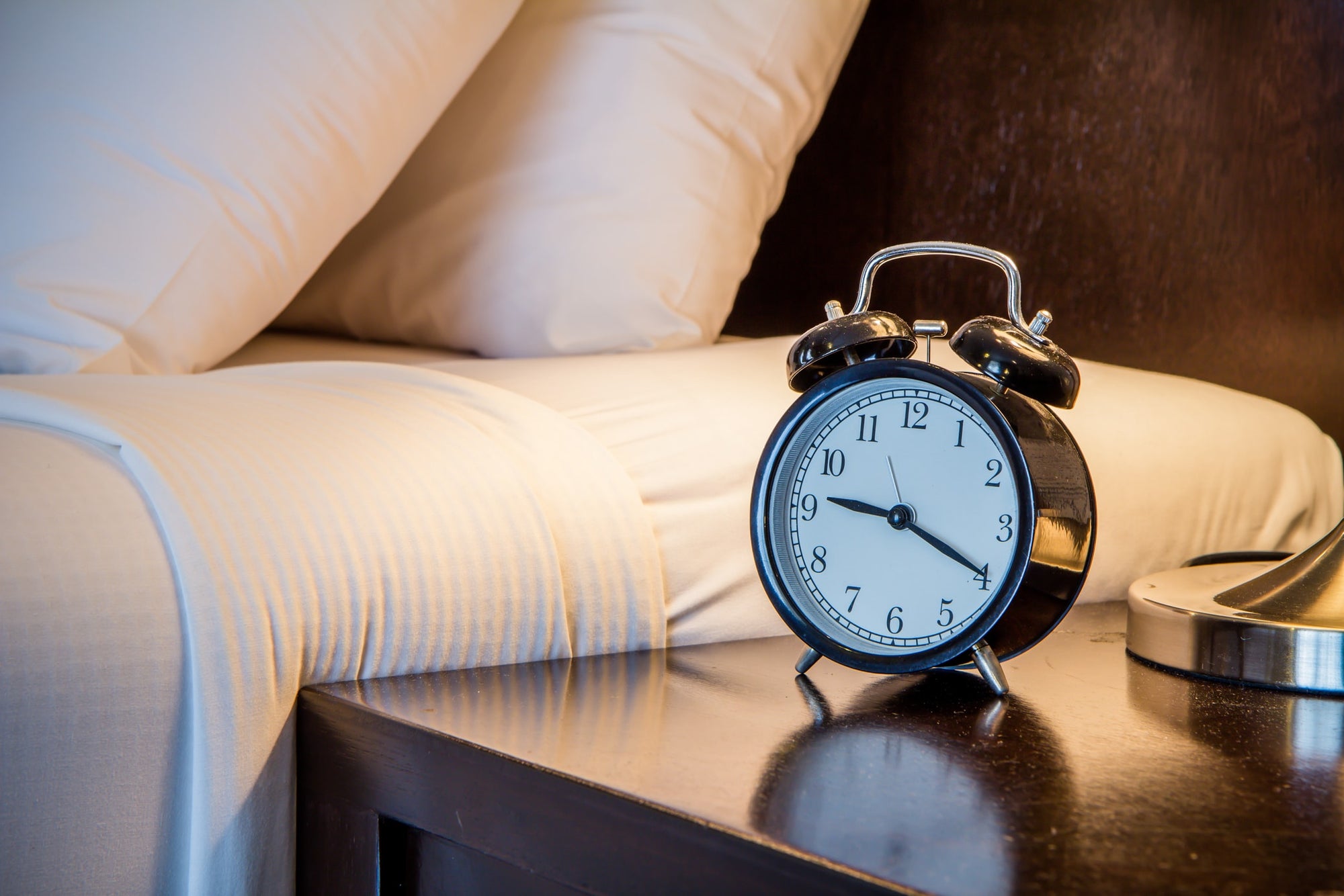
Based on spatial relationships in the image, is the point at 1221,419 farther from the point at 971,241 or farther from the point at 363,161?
Answer: the point at 363,161

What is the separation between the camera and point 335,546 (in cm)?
70

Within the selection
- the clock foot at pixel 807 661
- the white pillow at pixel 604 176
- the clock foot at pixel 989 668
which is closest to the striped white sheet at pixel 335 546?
the clock foot at pixel 807 661

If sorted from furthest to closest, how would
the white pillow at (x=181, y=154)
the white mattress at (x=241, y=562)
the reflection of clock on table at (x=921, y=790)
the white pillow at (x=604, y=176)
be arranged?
the white pillow at (x=604, y=176) → the white pillow at (x=181, y=154) → the white mattress at (x=241, y=562) → the reflection of clock on table at (x=921, y=790)

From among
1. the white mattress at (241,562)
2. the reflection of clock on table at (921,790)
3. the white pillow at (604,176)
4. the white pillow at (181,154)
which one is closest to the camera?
the reflection of clock on table at (921,790)

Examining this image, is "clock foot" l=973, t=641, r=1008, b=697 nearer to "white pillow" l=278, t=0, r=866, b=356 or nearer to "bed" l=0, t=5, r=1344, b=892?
"bed" l=0, t=5, r=1344, b=892

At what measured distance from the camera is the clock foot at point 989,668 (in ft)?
2.18

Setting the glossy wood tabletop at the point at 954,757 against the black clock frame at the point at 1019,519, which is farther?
the black clock frame at the point at 1019,519

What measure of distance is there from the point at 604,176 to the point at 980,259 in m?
0.59

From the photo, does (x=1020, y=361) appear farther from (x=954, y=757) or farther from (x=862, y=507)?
(x=954, y=757)

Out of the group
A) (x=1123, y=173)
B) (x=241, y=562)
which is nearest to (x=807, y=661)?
(x=241, y=562)

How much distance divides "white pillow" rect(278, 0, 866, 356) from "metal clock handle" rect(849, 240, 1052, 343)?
0.48m

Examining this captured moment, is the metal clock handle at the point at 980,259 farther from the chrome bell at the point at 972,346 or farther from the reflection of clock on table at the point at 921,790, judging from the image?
the reflection of clock on table at the point at 921,790

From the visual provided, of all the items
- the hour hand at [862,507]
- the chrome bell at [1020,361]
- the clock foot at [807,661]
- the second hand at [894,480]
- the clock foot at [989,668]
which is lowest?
the clock foot at [807,661]

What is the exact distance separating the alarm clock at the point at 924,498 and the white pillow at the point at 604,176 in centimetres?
52
